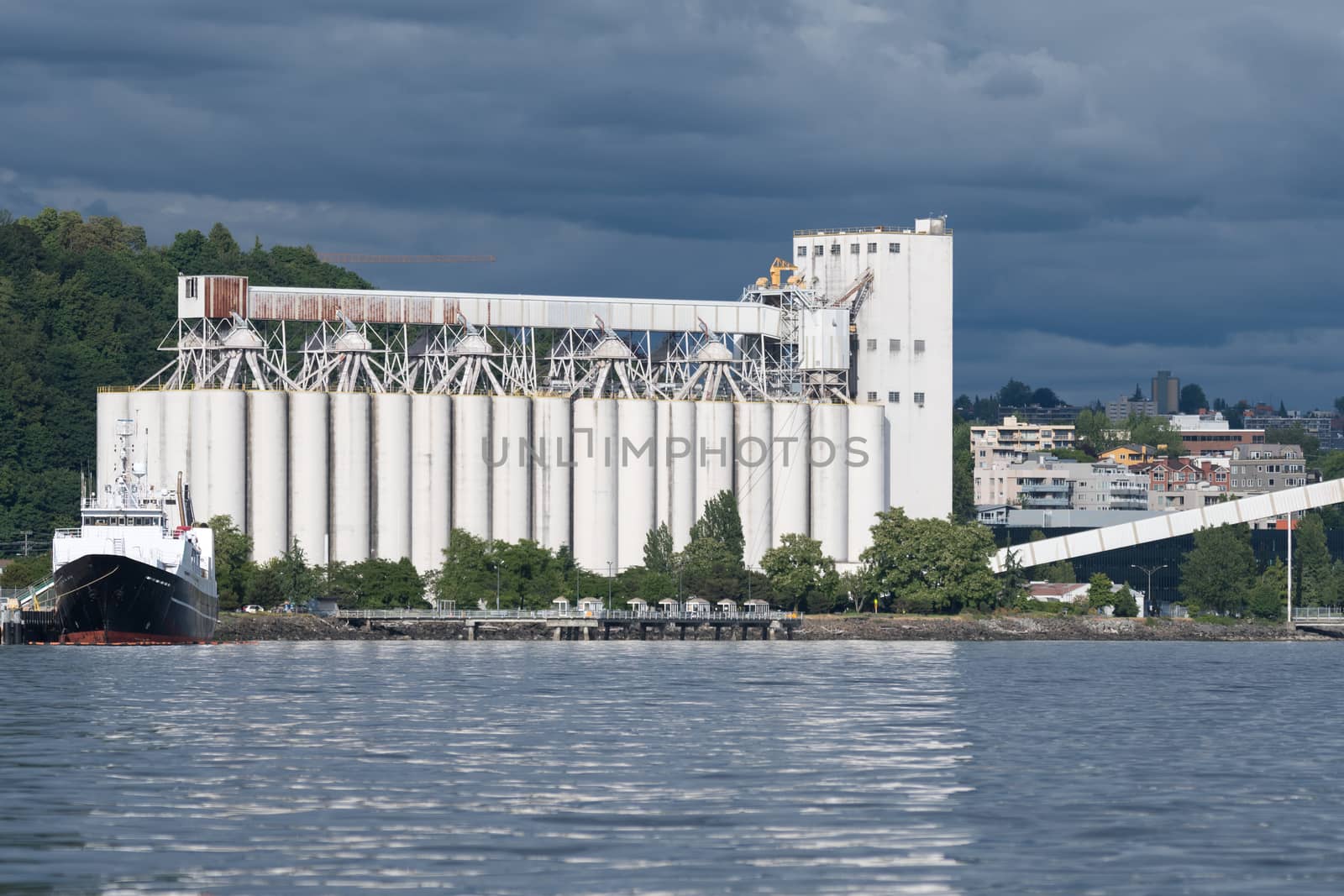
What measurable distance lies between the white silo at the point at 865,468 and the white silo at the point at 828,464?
83 cm

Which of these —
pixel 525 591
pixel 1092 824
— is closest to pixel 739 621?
pixel 525 591

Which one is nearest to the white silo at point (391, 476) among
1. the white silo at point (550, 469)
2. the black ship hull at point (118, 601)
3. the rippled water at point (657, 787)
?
the white silo at point (550, 469)

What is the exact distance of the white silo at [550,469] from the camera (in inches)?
7377

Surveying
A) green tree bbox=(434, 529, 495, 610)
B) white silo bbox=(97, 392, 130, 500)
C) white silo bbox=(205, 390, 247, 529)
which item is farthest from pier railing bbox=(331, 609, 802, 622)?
white silo bbox=(97, 392, 130, 500)

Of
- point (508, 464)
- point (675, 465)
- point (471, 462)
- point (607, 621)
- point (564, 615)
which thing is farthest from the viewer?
point (675, 465)

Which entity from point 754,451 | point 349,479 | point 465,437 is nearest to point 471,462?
point 465,437

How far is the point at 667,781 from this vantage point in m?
53.9

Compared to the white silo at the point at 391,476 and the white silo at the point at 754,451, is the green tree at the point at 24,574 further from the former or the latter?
the white silo at the point at 754,451

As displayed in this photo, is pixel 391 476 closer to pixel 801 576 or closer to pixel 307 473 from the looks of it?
pixel 307 473

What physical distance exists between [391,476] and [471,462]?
295 inches

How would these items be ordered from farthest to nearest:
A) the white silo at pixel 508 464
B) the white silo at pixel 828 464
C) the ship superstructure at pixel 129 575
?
1. the white silo at pixel 828 464
2. the white silo at pixel 508 464
3. the ship superstructure at pixel 129 575

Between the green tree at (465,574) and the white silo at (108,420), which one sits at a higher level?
the white silo at (108,420)

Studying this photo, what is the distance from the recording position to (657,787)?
52750 millimetres

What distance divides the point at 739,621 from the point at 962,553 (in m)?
25.2
